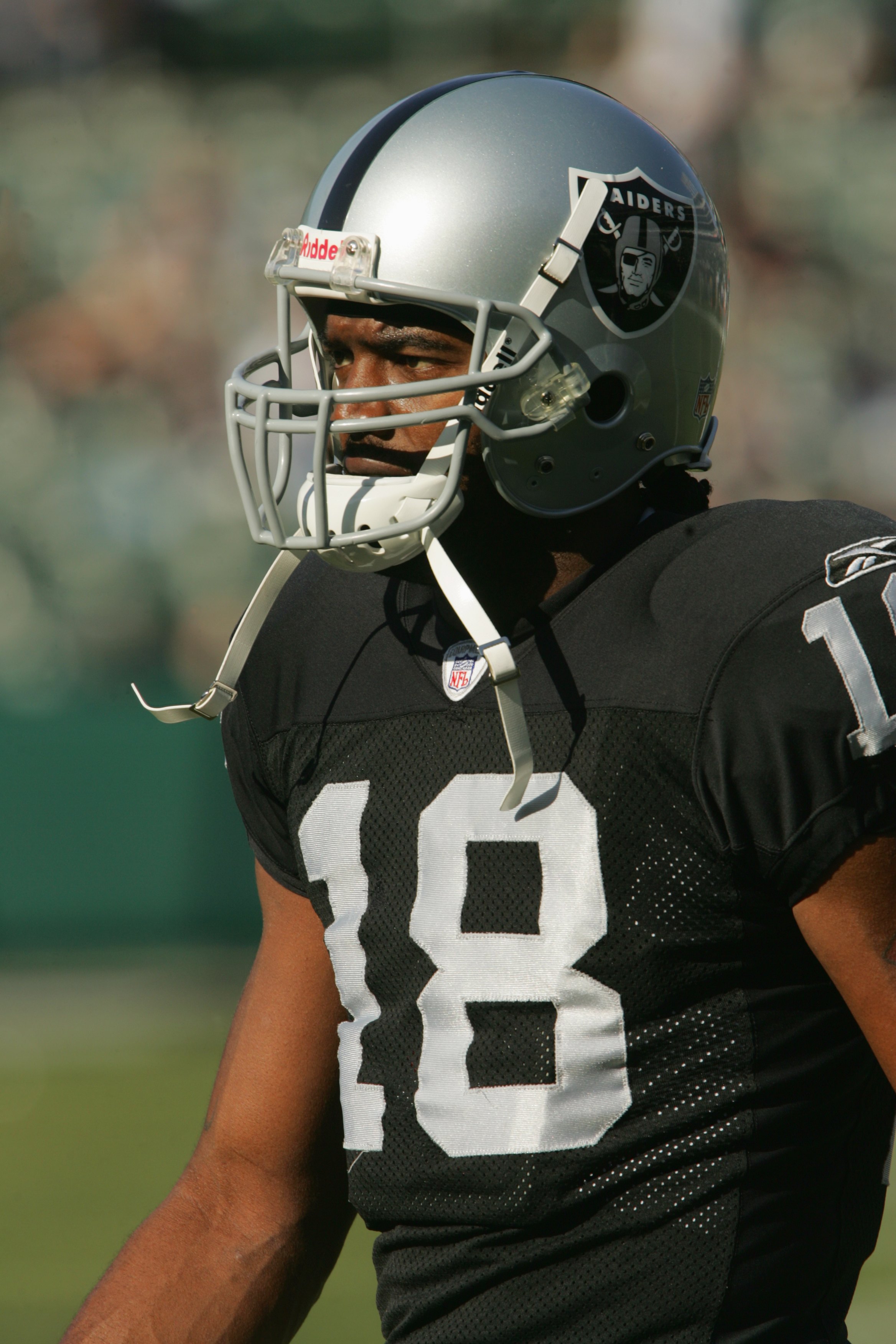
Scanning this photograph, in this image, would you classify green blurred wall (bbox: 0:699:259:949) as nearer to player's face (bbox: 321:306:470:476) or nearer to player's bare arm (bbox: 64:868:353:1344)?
player's bare arm (bbox: 64:868:353:1344)

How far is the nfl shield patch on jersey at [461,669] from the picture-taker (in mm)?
1392

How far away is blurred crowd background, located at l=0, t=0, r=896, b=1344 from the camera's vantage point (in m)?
4.39

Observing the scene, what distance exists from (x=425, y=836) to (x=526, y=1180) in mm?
307

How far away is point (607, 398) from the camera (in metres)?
1.48

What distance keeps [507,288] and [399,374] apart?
128 millimetres

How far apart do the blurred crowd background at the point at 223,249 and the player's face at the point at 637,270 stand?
116 inches

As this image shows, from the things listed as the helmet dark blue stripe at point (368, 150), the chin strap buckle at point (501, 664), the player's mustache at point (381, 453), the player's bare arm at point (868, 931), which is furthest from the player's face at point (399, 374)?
the player's bare arm at point (868, 931)

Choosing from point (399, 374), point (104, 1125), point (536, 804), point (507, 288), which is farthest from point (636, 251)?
point (104, 1125)

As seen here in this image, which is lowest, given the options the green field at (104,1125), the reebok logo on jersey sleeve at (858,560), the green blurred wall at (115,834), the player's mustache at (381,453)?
the green field at (104,1125)

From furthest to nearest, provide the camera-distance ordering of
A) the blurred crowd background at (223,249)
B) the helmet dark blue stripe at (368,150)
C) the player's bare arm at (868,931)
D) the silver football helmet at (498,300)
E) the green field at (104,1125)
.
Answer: the blurred crowd background at (223,249)
the green field at (104,1125)
the helmet dark blue stripe at (368,150)
the silver football helmet at (498,300)
the player's bare arm at (868,931)

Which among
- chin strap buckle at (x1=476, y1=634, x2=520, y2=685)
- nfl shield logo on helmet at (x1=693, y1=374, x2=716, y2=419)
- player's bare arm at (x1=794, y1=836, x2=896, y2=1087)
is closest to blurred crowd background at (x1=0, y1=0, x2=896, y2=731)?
nfl shield logo on helmet at (x1=693, y1=374, x2=716, y2=419)

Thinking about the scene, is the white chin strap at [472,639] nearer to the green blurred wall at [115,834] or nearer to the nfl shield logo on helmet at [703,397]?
the nfl shield logo on helmet at [703,397]

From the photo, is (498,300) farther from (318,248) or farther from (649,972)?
(649,972)

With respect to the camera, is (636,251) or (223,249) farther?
(223,249)
